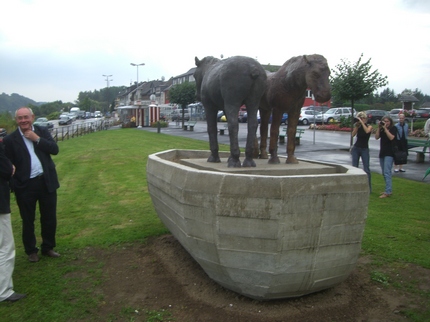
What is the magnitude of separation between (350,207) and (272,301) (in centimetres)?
125

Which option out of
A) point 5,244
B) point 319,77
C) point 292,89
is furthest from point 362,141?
point 5,244

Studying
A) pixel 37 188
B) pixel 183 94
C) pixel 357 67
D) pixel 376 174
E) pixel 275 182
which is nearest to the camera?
pixel 275 182

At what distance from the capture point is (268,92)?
524 centimetres

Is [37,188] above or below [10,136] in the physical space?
below

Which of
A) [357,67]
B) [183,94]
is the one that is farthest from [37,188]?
[183,94]

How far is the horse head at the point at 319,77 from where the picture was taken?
4527mm

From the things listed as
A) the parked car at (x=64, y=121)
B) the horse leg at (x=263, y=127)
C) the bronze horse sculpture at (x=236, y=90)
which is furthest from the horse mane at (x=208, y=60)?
the parked car at (x=64, y=121)

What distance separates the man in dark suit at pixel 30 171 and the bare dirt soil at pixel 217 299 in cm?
109

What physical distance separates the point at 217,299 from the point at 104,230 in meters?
3.18

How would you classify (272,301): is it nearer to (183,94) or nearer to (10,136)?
(10,136)

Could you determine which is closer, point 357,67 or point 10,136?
point 10,136

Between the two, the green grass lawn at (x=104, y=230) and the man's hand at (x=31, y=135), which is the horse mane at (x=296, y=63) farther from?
the man's hand at (x=31, y=135)

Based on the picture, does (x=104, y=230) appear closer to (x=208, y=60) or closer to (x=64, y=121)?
(x=208, y=60)

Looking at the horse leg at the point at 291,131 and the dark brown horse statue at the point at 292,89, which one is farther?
the horse leg at the point at 291,131
